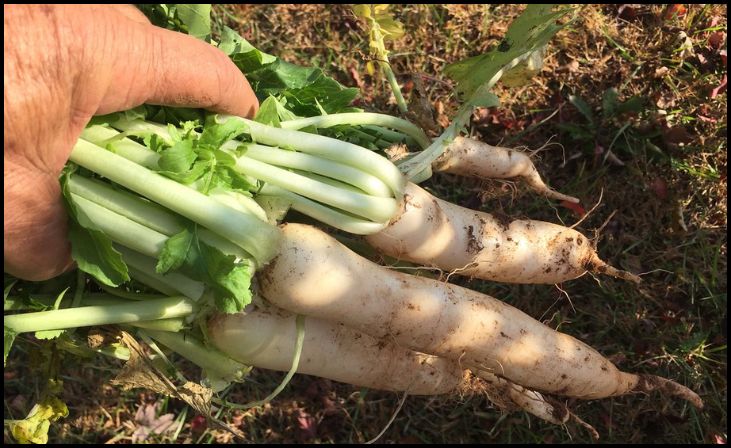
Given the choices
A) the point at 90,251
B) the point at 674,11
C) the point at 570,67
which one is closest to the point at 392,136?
the point at 90,251

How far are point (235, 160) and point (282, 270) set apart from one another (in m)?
0.41

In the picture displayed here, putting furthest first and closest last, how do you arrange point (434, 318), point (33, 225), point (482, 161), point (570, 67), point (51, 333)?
point (570, 67), point (482, 161), point (434, 318), point (51, 333), point (33, 225)

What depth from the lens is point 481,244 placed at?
268cm

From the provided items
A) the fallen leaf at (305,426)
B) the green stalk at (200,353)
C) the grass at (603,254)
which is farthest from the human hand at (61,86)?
the fallen leaf at (305,426)

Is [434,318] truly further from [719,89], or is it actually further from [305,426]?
[719,89]

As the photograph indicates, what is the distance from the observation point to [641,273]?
10.6 feet

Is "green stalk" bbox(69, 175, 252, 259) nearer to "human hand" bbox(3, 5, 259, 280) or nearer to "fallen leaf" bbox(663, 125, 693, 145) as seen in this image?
"human hand" bbox(3, 5, 259, 280)

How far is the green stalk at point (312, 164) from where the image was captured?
2.22 m

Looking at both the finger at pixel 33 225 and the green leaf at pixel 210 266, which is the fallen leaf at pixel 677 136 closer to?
the green leaf at pixel 210 266

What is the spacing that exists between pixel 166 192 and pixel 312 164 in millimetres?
493

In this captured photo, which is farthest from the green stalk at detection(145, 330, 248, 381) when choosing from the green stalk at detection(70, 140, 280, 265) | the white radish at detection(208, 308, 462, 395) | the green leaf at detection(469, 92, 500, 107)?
the green leaf at detection(469, 92, 500, 107)

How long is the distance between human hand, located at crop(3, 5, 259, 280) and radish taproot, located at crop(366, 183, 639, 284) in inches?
32.1

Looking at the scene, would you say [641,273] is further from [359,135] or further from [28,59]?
[28,59]

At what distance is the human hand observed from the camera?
1719 mm
